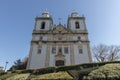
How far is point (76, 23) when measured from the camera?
1464 inches

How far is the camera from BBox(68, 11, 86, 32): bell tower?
35.6m

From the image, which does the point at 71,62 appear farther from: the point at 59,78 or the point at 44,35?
the point at 59,78

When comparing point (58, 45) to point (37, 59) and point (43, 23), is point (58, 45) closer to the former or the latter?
point (37, 59)

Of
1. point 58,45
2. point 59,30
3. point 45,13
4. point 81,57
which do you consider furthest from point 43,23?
point 81,57

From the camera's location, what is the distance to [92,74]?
1294cm

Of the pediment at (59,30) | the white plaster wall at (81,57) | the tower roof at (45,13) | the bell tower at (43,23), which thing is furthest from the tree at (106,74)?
the tower roof at (45,13)

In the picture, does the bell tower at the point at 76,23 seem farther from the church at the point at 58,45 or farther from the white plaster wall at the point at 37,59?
the white plaster wall at the point at 37,59

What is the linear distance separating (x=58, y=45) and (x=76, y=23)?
965cm

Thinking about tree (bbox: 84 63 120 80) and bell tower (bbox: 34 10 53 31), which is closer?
tree (bbox: 84 63 120 80)

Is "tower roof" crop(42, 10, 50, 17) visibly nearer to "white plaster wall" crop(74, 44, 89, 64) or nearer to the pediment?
the pediment

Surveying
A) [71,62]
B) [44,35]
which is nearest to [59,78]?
[71,62]

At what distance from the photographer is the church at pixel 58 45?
2941 centimetres

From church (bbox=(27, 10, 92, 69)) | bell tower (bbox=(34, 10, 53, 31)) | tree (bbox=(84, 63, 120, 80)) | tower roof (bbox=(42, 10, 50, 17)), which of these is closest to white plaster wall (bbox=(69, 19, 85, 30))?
church (bbox=(27, 10, 92, 69))

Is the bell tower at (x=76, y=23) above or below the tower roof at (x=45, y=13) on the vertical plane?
below
